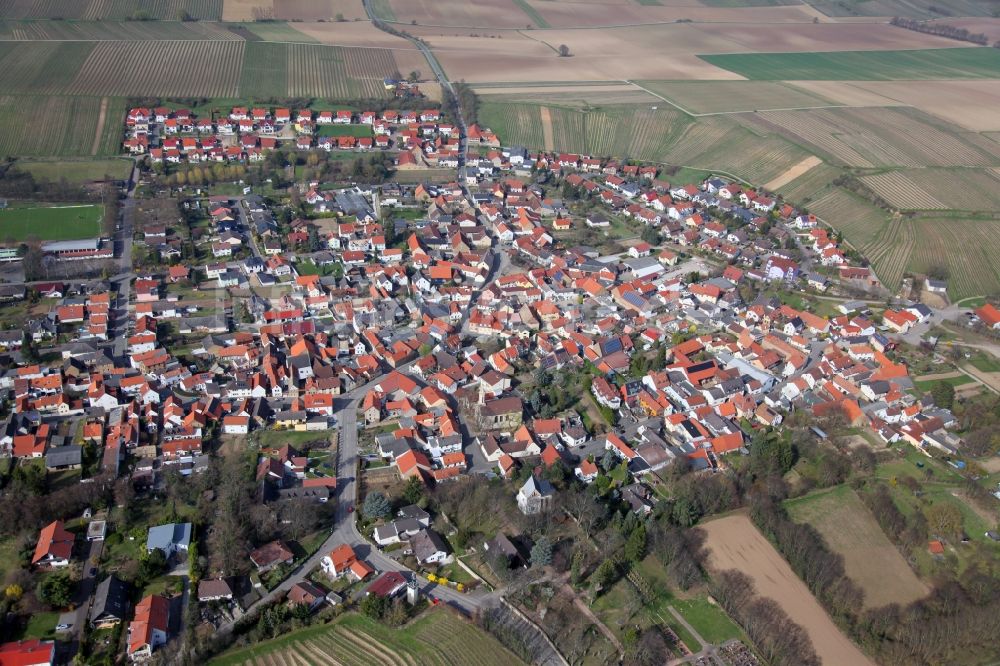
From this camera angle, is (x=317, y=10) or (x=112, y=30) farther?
(x=317, y=10)

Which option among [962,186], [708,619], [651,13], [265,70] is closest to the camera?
[708,619]

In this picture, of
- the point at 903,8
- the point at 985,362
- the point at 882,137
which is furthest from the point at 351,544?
the point at 903,8

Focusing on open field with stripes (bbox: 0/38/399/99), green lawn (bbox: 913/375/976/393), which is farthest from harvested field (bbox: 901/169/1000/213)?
open field with stripes (bbox: 0/38/399/99)

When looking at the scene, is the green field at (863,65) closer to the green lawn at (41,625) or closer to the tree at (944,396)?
the tree at (944,396)

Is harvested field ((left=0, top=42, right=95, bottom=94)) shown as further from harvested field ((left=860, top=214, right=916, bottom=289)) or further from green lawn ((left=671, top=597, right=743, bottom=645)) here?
green lawn ((left=671, top=597, right=743, bottom=645))

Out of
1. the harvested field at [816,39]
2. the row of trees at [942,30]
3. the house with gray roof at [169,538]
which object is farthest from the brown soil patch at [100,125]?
the row of trees at [942,30]

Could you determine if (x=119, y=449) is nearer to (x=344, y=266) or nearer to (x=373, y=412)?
(x=373, y=412)

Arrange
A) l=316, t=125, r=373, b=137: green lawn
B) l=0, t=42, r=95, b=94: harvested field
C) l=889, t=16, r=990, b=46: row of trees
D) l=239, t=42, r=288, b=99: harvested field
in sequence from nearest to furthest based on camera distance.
Answer: l=0, t=42, r=95, b=94: harvested field
l=316, t=125, r=373, b=137: green lawn
l=239, t=42, r=288, b=99: harvested field
l=889, t=16, r=990, b=46: row of trees

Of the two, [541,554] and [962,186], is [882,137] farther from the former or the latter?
[541,554]
